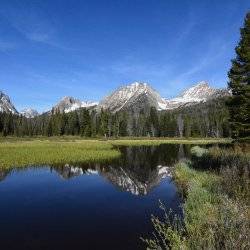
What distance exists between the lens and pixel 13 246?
47.6 feet

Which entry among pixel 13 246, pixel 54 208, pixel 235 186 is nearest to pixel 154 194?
pixel 54 208

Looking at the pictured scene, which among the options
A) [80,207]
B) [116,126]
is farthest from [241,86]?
[116,126]

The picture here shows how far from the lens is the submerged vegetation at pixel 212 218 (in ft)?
30.0

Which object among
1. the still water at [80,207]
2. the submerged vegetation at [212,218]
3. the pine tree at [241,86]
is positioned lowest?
the still water at [80,207]

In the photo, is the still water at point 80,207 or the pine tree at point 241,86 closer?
the still water at point 80,207

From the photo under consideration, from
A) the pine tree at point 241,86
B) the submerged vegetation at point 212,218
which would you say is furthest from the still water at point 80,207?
the pine tree at point 241,86

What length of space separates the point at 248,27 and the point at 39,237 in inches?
1604

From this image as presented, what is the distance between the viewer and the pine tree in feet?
148

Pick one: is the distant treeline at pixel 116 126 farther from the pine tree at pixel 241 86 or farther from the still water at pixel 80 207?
the still water at pixel 80 207

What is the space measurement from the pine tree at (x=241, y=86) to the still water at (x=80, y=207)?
44.8ft

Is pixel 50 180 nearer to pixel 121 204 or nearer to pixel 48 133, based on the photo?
pixel 121 204

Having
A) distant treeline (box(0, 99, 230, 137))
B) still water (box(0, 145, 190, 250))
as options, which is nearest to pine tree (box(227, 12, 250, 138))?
still water (box(0, 145, 190, 250))

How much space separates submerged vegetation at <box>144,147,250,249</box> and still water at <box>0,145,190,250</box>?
155 cm

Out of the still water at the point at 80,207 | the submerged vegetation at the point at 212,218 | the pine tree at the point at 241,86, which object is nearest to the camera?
the submerged vegetation at the point at 212,218
